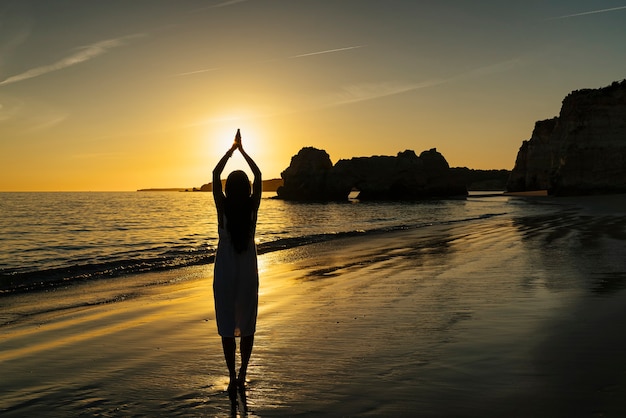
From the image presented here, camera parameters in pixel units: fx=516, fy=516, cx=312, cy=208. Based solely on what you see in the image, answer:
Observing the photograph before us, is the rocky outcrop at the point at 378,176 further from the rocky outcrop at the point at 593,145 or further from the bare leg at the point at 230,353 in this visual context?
the bare leg at the point at 230,353

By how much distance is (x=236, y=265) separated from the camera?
5281 millimetres

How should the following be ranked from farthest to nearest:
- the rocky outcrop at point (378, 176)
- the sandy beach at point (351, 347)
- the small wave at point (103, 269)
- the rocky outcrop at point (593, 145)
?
the rocky outcrop at point (378, 176)
the rocky outcrop at point (593, 145)
the small wave at point (103, 269)
the sandy beach at point (351, 347)

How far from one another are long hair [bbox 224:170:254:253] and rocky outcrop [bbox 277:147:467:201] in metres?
114

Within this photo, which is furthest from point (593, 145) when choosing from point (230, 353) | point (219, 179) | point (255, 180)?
point (230, 353)

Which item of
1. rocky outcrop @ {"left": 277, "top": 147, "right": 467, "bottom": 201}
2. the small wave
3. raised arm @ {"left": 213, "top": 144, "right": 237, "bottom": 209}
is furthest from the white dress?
rocky outcrop @ {"left": 277, "top": 147, "right": 467, "bottom": 201}

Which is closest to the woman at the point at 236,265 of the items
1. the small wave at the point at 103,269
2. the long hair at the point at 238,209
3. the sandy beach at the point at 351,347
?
the long hair at the point at 238,209

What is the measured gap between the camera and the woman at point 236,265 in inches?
205

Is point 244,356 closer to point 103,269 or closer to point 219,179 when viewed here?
point 219,179

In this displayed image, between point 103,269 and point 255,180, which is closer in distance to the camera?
point 255,180

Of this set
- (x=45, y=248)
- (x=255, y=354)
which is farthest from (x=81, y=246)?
(x=255, y=354)

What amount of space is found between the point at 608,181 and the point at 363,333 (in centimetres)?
7468

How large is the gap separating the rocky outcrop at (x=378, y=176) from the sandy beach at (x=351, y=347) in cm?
10596

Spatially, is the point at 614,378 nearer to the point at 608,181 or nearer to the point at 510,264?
the point at 510,264

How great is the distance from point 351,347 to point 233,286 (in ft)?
6.93
